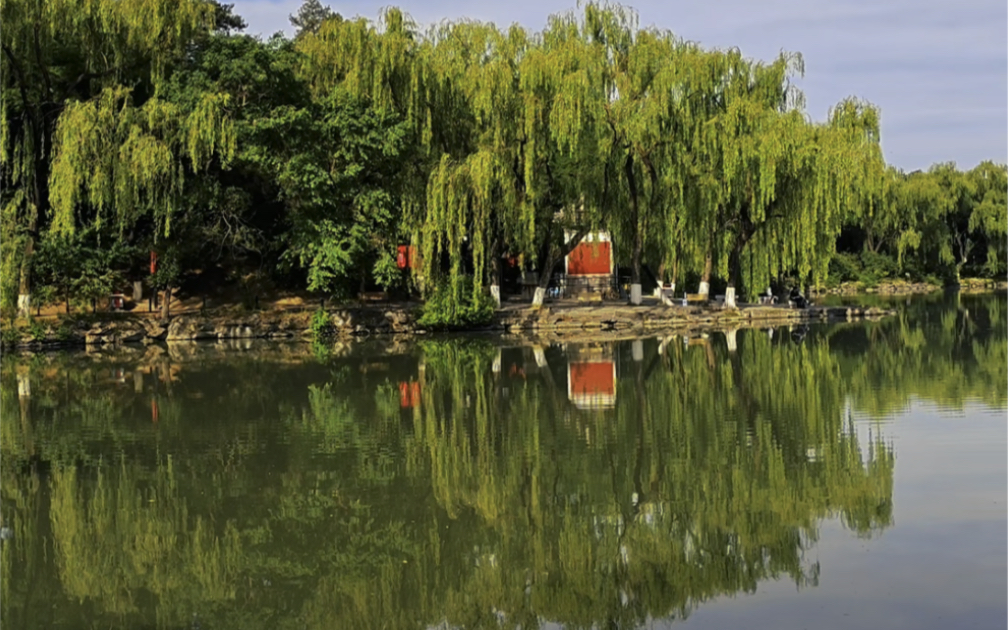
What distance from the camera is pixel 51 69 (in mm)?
27297

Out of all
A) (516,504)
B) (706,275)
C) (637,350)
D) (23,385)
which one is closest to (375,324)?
(637,350)

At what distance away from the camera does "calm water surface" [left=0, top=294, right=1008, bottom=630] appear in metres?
6.69

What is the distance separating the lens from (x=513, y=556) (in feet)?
24.7

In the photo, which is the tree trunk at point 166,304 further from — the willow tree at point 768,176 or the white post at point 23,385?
the willow tree at point 768,176

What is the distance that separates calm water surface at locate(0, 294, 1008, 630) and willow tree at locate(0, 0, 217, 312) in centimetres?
980

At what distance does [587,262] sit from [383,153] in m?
12.7

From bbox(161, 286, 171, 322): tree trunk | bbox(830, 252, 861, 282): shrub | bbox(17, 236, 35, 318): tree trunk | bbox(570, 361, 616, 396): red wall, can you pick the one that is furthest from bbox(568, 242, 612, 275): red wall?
bbox(17, 236, 35, 318): tree trunk

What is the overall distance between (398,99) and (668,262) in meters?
8.95

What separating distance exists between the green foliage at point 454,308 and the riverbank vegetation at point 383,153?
73 mm

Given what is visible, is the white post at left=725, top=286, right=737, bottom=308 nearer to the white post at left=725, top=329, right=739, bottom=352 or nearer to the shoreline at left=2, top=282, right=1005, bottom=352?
the shoreline at left=2, top=282, right=1005, bottom=352

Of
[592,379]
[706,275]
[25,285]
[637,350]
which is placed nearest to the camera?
[592,379]

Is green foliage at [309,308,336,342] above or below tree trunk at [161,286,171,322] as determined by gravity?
below

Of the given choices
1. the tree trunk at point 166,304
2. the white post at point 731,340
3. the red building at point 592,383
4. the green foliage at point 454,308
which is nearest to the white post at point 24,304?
the tree trunk at point 166,304

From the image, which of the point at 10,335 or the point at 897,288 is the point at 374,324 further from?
the point at 897,288
